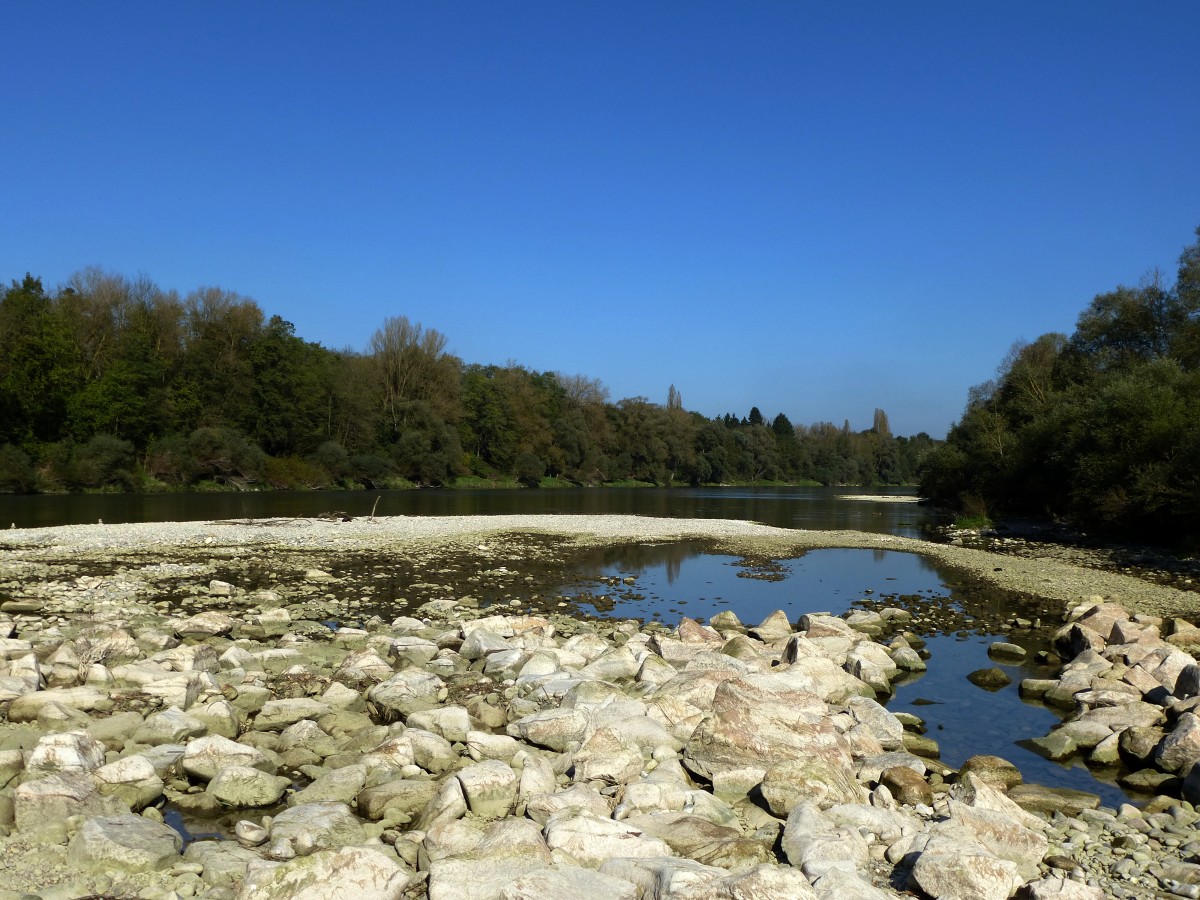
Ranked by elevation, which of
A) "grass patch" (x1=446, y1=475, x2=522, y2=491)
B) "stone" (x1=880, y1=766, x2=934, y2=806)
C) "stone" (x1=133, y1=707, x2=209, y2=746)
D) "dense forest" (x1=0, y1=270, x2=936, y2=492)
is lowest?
"stone" (x1=880, y1=766, x2=934, y2=806)

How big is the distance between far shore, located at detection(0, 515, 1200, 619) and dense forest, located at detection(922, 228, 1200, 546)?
6630 mm

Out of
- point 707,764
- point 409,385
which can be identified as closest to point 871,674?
point 707,764

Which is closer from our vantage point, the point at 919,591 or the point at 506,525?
the point at 919,591

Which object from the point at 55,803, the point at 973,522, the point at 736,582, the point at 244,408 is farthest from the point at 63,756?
the point at 244,408

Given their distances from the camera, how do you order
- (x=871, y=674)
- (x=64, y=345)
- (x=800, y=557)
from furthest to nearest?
(x=64, y=345)
(x=800, y=557)
(x=871, y=674)

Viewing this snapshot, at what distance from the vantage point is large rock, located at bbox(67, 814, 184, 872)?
201 inches

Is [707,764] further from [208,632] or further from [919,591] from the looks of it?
[919,591]

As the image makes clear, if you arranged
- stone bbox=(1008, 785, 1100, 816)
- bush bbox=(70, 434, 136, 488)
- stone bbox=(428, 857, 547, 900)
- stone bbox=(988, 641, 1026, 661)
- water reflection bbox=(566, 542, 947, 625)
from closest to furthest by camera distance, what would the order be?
stone bbox=(428, 857, 547, 900), stone bbox=(1008, 785, 1100, 816), stone bbox=(988, 641, 1026, 661), water reflection bbox=(566, 542, 947, 625), bush bbox=(70, 434, 136, 488)

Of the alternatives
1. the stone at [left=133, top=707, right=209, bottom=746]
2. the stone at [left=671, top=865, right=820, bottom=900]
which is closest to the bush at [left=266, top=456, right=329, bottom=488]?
the stone at [left=133, top=707, right=209, bottom=746]

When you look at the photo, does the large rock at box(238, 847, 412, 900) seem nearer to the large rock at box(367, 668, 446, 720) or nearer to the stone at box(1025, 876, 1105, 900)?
the large rock at box(367, 668, 446, 720)

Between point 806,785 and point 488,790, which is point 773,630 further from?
point 488,790

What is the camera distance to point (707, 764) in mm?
7164

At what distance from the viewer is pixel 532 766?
6.59 m

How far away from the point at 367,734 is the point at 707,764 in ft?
11.0
